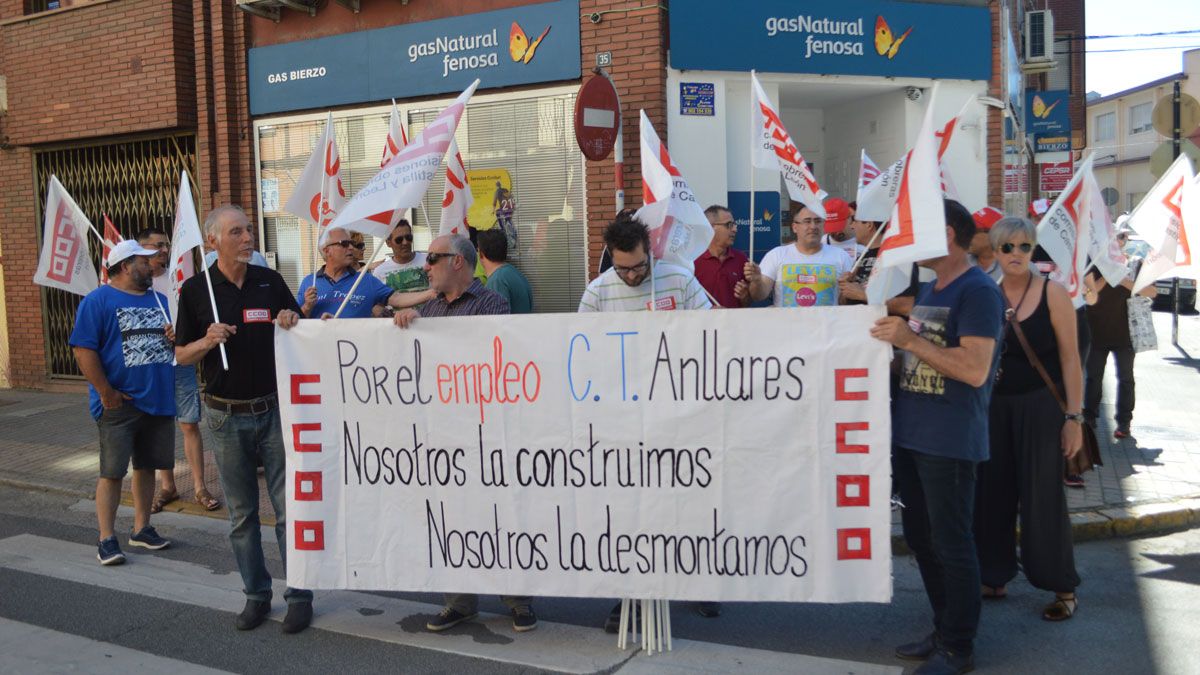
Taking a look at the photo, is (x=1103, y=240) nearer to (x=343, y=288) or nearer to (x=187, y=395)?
(x=343, y=288)

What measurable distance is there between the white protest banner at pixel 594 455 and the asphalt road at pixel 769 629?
33cm

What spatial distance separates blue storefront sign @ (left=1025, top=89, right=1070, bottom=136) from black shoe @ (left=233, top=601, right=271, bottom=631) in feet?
59.4

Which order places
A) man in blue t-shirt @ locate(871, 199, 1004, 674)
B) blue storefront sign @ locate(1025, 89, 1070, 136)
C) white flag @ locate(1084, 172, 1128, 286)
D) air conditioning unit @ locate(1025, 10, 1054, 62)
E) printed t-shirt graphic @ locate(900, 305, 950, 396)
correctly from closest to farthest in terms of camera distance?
man in blue t-shirt @ locate(871, 199, 1004, 674)
printed t-shirt graphic @ locate(900, 305, 950, 396)
white flag @ locate(1084, 172, 1128, 286)
air conditioning unit @ locate(1025, 10, 1054, 62)
blue storefront sign @ locate(1025, 89, 1070, 136)

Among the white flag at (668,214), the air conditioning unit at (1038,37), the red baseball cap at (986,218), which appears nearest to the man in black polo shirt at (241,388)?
the white flag at (668,214)

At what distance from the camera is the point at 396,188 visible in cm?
479

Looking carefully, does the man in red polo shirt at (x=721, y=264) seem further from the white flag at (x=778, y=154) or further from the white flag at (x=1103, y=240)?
the white flag at (x=1103, y=240)

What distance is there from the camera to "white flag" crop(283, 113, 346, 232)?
698cm

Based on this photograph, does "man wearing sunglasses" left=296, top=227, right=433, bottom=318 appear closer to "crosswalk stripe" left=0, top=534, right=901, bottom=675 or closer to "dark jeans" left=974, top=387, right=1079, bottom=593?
"crosswalk stripe" left=0, top=534, right=901, bottom=675

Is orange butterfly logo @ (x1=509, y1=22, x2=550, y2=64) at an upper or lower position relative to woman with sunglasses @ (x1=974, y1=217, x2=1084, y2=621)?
upper

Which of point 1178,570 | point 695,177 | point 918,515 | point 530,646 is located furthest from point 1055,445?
point 695,177

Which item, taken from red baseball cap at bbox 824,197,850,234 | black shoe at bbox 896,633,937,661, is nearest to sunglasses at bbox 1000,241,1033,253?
black shoe at bbox 896,633,937,661

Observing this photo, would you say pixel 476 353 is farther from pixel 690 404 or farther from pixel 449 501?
pixel 690 404

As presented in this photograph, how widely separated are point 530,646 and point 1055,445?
2.60 m

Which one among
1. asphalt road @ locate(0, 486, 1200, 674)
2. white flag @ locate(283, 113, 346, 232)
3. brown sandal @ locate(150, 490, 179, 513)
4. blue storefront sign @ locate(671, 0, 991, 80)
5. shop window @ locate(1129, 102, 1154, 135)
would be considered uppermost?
shop window @ locate(1129, 102, 1154, 135)
